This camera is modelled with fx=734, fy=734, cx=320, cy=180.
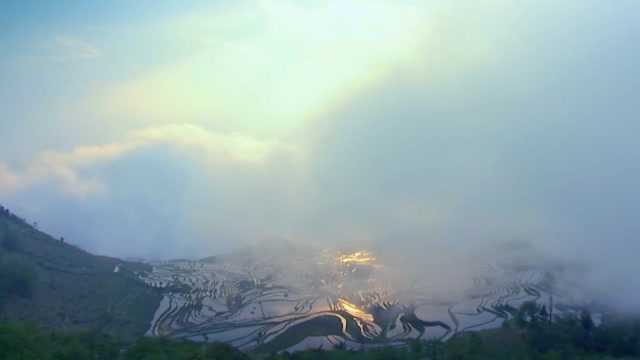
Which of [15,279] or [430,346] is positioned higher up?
[15,279]

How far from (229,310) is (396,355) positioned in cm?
1901

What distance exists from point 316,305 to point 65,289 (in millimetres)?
15998

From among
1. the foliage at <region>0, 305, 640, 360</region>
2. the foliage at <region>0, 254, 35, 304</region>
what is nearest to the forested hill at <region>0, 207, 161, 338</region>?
the foliage at <region>0, 254, 35, 304</region>

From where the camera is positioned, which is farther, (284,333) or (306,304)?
(306,304)

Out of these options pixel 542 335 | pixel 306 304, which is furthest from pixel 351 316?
pixel 542 335

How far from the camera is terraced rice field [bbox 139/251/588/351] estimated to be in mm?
41312

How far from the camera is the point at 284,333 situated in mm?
41625

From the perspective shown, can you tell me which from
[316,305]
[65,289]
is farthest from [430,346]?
[65,289]

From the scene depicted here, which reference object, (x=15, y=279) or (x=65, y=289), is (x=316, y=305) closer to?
(x=65, y=289)

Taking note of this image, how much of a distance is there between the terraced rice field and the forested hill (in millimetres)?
1712

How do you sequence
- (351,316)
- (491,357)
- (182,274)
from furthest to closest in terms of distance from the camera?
(182,274) → (351,316) → (491,357)

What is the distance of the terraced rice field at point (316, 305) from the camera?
4131 centimetres

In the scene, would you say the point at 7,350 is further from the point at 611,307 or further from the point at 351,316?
the point at 611,307

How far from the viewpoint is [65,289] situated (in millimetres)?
46375
